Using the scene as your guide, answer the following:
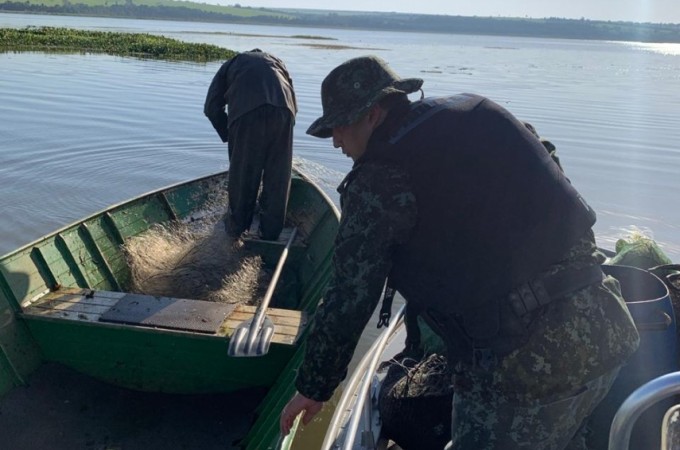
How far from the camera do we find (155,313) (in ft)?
15.4

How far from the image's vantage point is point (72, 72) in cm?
2619

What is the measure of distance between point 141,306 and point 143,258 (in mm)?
1458

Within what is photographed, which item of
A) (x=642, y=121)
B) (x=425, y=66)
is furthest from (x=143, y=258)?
(x=425, y=66)

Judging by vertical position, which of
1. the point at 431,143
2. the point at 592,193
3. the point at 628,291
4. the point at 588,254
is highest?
the point at 431,143

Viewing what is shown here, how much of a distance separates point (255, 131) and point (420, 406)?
12.9ft

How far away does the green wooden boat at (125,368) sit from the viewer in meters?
4.45

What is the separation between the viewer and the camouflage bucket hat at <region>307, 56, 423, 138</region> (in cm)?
241

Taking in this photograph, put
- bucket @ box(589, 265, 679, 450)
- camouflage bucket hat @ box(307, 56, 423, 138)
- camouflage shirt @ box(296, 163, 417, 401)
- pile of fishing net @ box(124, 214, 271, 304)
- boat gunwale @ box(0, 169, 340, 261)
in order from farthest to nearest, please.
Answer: pile of fishing net @ box(124, 214, 271, 304) → boat gunwale @ box(0, 169, 340, 261) → bucket @ box(589, 265, 679, 450) → camouflage bucket hat @ box(307, 56, 423, 138) → camouflage shirt @ box(296, 163, 417, 401)

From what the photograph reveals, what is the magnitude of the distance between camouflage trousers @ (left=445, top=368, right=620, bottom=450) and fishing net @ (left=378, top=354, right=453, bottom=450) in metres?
0.74

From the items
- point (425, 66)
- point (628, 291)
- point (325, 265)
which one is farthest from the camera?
point (425, 66)

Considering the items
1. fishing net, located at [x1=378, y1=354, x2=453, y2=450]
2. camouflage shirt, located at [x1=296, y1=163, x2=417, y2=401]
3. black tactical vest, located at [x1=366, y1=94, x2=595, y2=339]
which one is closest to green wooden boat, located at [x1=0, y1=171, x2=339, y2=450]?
fishing net, located at [x1=378, y1=354, x2=453, y2=450]

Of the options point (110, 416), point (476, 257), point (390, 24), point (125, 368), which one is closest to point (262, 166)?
point (125, 368)

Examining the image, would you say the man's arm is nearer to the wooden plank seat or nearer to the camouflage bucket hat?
the wooden plank seat

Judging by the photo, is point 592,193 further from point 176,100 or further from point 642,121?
point 176,100
